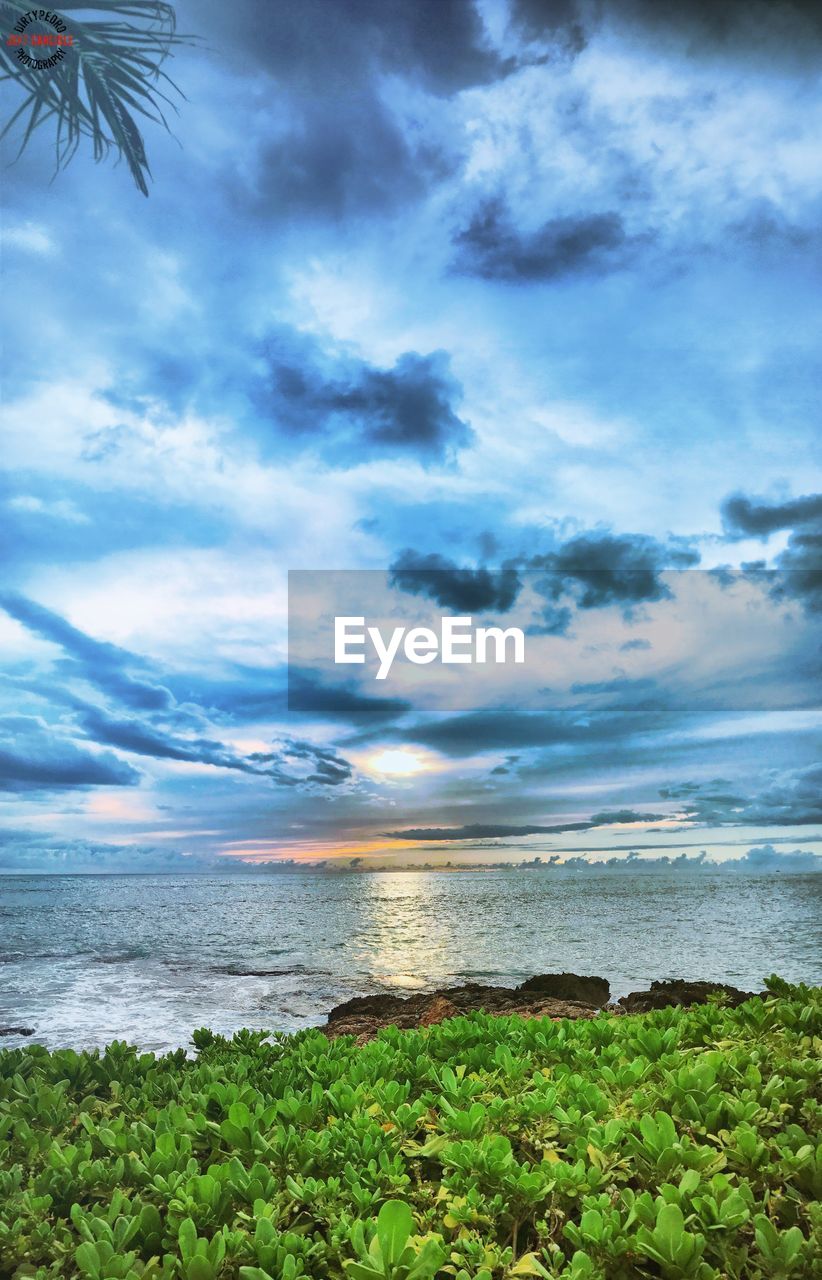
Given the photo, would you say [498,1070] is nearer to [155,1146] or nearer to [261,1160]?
[261,1160]

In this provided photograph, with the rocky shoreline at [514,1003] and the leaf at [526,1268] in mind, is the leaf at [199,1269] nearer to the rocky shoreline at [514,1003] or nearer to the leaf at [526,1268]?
the leaf at [526,1268]

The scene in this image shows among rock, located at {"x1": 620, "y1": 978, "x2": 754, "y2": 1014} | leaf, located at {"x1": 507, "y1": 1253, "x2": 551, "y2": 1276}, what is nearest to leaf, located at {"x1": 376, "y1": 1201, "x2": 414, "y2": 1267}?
leaf, located at {"x1": 507, "y1": 1253, "x2": 551, "y2": 1276}

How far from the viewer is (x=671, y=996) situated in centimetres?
751

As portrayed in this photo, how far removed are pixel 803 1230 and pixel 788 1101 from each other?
72 cm

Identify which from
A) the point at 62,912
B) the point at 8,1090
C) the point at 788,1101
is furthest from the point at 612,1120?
the point at 62,912

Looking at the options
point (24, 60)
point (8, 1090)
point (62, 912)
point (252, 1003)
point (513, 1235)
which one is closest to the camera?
point (513, 1235)

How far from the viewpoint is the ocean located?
36.9 feet

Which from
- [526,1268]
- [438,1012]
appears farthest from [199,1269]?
[438,1012]

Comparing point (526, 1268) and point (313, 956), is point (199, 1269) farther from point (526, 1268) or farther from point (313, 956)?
point (313, 956)

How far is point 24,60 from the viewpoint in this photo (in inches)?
243
